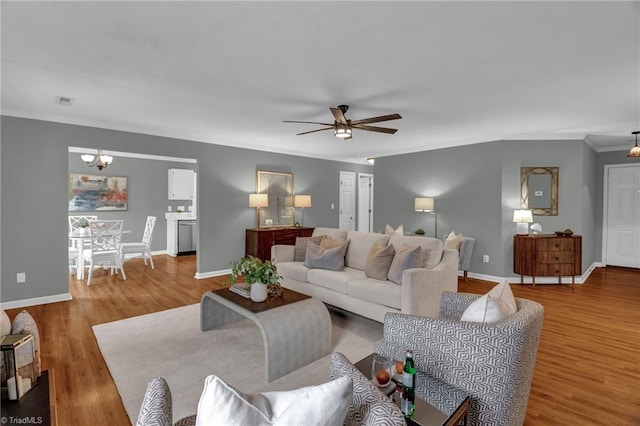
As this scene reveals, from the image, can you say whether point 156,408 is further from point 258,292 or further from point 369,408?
point 258,292

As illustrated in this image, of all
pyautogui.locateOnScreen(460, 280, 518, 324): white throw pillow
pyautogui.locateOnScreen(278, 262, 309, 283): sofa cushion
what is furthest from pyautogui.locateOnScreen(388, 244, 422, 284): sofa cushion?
pyautogui.locateOnScreen(460, 280, 518, 324): white throw pillow

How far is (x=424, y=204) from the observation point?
20.3ft

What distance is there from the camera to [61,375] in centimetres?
246

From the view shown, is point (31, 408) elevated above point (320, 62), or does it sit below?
below

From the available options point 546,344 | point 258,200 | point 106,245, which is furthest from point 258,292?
point 106,245

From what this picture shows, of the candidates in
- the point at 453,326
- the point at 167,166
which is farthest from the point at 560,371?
the point at 167,166

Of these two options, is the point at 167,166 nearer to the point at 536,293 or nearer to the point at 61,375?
the point at 61,375

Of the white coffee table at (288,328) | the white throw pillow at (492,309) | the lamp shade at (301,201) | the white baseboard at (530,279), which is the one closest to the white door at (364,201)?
the lamp shade at (301,201)

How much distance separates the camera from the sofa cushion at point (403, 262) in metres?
3.26

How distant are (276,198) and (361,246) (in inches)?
122

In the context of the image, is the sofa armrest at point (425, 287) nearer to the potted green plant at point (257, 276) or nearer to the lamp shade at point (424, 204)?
the potted green plant at point (257, 276)

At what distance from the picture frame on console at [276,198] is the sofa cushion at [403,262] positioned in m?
3.68

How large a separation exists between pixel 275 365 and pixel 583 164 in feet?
19.4

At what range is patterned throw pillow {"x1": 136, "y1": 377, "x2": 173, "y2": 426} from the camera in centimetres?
93
